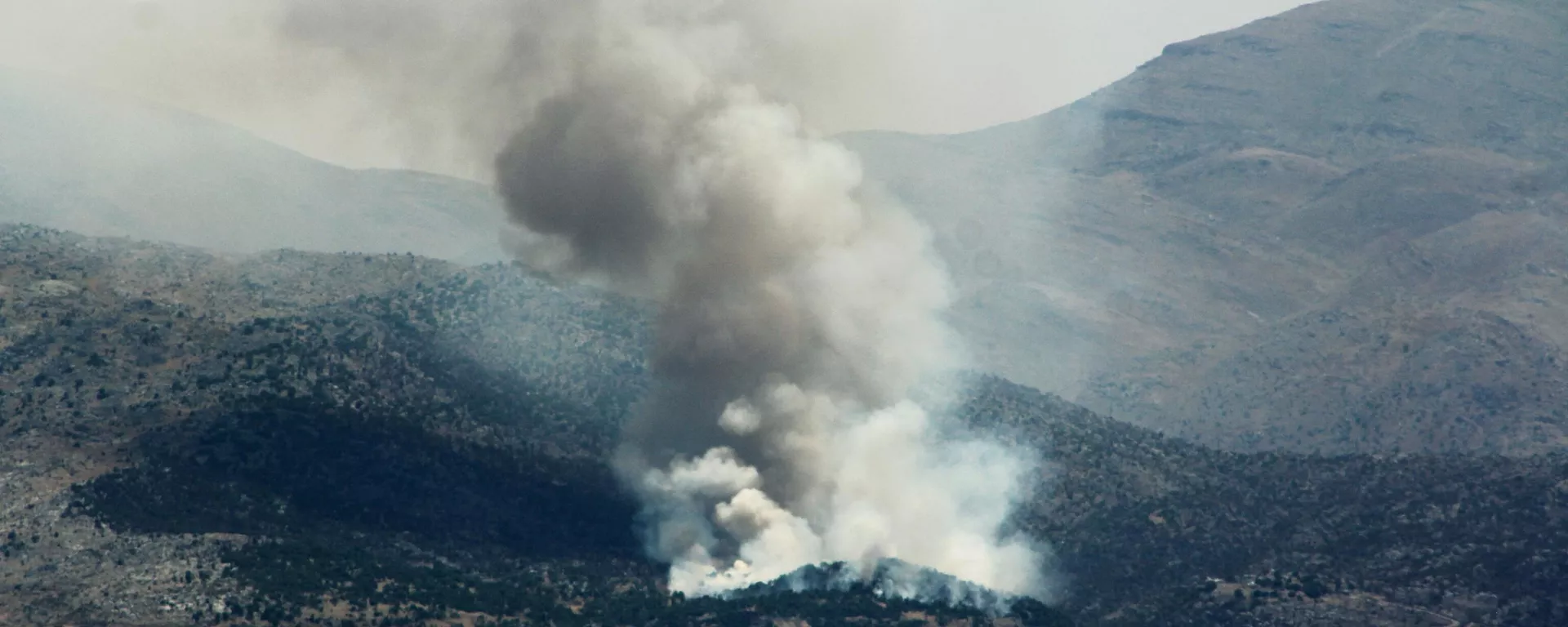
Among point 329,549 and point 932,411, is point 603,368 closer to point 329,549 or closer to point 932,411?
Result: point 932,411

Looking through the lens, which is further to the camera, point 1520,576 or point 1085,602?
point 1085,602

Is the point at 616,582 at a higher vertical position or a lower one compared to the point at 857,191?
lower

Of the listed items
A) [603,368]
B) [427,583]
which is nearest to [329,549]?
[427,583]

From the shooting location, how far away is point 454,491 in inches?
5802

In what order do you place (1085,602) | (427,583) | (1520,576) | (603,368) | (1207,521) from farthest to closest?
(603,368) → (1207,521) → (1085,602) → (1520,576) → (427,583)

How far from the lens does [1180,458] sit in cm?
17588

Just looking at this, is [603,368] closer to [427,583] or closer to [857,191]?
[857,191]

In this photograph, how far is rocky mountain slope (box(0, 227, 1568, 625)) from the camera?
418 feet

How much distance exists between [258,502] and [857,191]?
55.3 metres

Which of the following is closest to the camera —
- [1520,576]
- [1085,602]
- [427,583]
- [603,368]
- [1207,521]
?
[427,583]

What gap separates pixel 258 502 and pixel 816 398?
1587 inches

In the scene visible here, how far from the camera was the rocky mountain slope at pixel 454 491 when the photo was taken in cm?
12731

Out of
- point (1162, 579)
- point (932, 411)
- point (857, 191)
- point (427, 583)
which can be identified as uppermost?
point (857, 191)

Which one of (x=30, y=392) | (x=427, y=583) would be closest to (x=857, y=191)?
(x=427, y=583)
